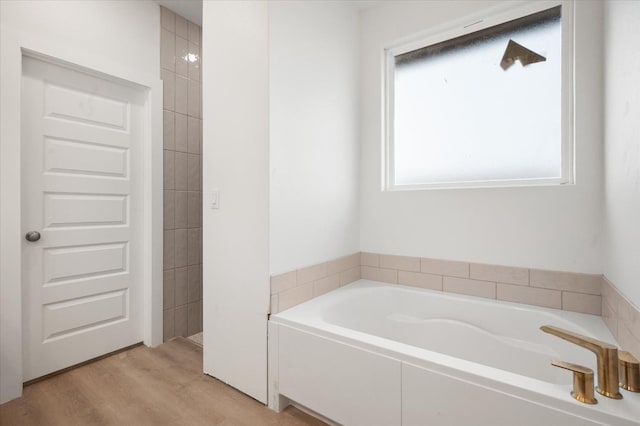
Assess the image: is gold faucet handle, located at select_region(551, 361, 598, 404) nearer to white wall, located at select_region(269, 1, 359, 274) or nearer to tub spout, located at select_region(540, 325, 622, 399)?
tub spout, located at select_region(540, 325, 622, 399)

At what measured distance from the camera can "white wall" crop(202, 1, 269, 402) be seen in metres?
1.60

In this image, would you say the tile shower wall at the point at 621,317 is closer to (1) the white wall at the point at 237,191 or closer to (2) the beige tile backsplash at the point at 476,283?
(2) the beige tile backsplash at the point at 476,283

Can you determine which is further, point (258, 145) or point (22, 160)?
point (22, 160)

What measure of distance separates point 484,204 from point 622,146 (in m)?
0.69

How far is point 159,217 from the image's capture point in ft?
7.72

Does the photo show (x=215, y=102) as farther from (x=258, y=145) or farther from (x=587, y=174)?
(x=587, y=174)

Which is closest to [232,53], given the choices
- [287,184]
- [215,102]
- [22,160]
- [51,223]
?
[215,102]

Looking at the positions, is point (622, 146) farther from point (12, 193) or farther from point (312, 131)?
point (12, 193)

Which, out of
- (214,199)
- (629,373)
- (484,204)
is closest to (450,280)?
(484,204)

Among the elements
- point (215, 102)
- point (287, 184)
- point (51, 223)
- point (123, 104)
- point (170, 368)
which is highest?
point (123, 104)

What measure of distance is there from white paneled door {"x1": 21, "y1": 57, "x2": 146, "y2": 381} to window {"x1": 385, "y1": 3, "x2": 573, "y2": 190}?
1945mm

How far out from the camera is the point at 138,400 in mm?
1663

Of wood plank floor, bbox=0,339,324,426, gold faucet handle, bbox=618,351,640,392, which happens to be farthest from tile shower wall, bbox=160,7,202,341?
gold faucet handle, bbox=618,351,640,392

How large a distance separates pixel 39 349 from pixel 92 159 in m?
1.23
